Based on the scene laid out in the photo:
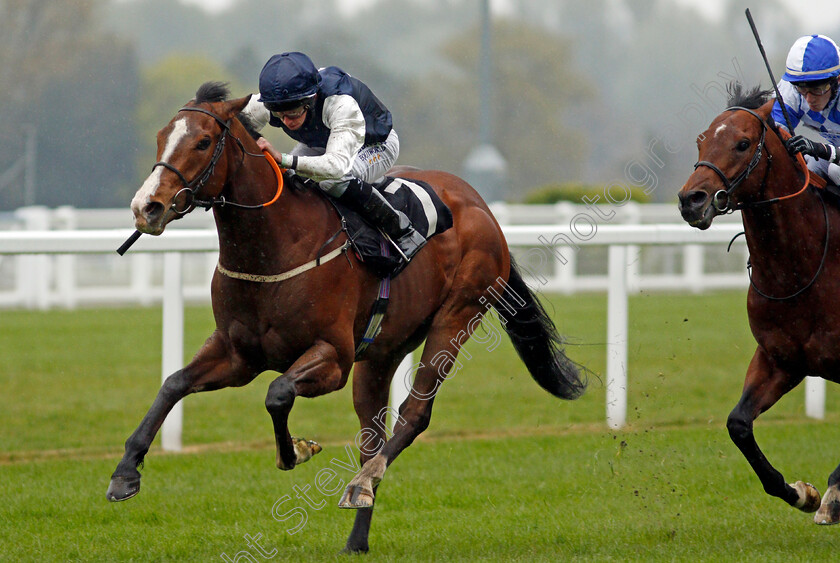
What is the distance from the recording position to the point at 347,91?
13.6 ft

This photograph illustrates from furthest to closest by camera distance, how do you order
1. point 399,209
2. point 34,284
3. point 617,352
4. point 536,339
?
point 34,284 → point 617,352 → point 536,339 → point 399,209

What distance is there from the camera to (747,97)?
4.33 m

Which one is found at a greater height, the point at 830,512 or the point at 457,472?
the point at 830,512

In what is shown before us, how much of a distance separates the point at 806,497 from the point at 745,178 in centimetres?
138

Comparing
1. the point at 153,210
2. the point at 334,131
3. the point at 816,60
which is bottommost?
the point at 153,210

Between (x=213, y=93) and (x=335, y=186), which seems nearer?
(x=213, y=93)

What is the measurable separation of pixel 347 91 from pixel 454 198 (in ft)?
3.25

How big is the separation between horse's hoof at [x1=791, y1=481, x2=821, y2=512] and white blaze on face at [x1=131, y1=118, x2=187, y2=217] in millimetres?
2826

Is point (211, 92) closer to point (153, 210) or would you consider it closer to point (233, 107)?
point (233, 107)

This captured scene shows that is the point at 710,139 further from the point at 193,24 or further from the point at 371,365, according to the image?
the point at 193,24

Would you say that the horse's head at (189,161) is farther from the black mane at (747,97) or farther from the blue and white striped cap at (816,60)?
the blue and white striped cap at (816,60)

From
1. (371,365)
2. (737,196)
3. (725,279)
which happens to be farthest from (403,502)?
(725,279)

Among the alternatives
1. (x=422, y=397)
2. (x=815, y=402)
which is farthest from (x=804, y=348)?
(x=815, y=402)

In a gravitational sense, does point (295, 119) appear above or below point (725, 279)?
above
